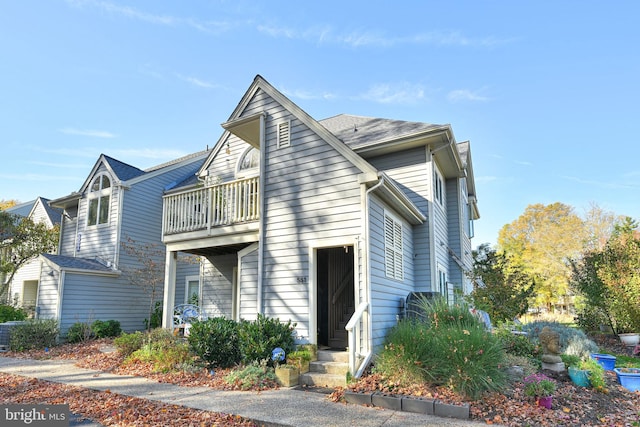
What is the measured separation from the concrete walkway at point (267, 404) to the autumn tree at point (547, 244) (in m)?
24.3

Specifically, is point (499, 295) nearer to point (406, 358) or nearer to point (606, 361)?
point (606, 361)

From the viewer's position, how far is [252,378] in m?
6.70

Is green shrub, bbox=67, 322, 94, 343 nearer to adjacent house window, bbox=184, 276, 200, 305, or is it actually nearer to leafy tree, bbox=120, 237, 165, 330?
leafy tree, bbox=120, 237, 165, 330

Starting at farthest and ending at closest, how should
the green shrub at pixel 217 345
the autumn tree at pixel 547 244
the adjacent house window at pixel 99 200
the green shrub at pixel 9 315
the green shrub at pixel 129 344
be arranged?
1. the autumn tree at pixel 547 244
2. the adjacent house window at pixel 99 200
3. the green shrub at pixel 9 315
4. the green shrub at pixel 129 344
5. the green shrub at pixel 217 345

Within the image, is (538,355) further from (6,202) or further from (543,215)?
(6,202)

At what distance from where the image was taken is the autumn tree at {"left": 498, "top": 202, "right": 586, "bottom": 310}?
2888cm

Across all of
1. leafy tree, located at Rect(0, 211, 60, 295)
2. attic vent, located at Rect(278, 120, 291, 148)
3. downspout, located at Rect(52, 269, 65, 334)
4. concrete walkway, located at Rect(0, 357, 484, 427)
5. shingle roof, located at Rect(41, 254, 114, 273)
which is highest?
attic vent, located at Rect(278, 120, 291, 148)

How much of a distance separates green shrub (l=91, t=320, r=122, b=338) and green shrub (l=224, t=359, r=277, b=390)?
870 centimetres

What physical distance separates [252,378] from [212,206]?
15.8 ft

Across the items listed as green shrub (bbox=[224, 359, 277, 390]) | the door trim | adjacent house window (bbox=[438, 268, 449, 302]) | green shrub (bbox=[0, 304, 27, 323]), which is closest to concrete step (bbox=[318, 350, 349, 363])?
the door trim

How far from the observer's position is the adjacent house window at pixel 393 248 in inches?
328

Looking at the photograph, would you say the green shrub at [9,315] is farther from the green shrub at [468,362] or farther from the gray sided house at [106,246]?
the green shrub at [468,362]

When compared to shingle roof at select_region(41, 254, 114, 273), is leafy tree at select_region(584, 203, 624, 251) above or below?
above

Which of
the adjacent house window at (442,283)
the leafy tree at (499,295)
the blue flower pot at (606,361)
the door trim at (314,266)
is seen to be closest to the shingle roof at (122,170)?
the door trim at (314,266)
